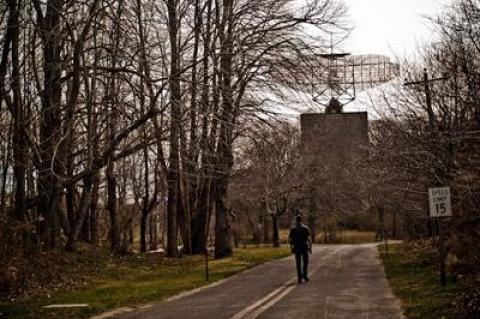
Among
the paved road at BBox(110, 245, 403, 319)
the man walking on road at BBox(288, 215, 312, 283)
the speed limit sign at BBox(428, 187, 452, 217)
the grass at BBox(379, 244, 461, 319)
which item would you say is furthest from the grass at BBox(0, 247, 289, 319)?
the speed limit sign at BBox(428, 187, 452, 217)

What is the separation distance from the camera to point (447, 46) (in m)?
22.0

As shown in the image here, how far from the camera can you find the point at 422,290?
1559cm

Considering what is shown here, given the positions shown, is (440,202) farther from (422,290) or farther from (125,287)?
(125,287)

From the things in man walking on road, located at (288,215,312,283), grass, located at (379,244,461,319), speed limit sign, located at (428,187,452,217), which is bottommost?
grass, located at (379,244,461,319)

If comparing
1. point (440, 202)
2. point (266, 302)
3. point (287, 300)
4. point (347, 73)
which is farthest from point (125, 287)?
point (347, 73)

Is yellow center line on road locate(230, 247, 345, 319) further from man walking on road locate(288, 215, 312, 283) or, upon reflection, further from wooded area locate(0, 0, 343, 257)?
wooded area locate(0, 0, 343, 257)

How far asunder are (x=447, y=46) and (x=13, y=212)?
16.5m

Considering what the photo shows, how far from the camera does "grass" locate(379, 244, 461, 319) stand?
1171 centimetres

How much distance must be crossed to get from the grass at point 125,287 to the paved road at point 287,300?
3.02 feet

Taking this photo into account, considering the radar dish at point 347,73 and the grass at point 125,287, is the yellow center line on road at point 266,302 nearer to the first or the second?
the grass at point 125,287

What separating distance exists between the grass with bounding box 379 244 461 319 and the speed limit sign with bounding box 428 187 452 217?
178 centimetres

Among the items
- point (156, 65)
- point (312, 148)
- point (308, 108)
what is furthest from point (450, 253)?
point (312, 148)

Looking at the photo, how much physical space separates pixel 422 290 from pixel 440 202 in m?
2.20

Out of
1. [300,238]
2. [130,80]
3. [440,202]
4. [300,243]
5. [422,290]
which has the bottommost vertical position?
[422,290]
